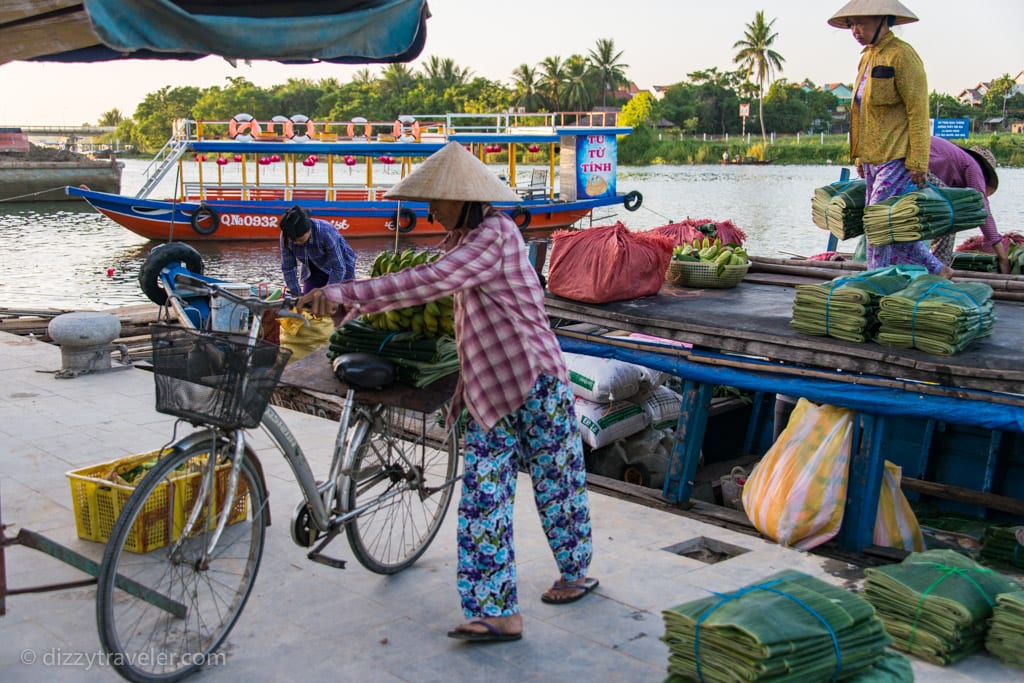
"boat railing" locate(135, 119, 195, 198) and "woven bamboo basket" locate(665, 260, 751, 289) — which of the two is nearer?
"woven bamboo basket" locate(665, 260, 751, 289)

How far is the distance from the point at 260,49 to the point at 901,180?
13.3 feet

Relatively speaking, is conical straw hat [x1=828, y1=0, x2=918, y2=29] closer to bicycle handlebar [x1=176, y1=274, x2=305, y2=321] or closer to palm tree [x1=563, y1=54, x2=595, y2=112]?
bicycle handlebar [x1=176, y1=274, x2=305, y2=321]

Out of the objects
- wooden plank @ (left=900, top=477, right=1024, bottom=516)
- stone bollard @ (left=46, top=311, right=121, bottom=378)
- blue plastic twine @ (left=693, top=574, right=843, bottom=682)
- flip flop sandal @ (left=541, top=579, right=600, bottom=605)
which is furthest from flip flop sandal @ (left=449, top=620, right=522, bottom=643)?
stone bollard @ (left=46, top=311, right=121, bottom=378)

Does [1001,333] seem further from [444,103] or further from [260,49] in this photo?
[444,103]

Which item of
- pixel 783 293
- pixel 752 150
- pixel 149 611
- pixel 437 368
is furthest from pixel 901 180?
pixel 752 150

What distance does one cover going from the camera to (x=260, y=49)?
3152mm

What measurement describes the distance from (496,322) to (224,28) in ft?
4.08

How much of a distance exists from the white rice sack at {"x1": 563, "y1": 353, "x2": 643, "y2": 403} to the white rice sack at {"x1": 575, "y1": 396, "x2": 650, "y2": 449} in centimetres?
5

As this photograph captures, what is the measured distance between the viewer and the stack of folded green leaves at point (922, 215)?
5.46 m

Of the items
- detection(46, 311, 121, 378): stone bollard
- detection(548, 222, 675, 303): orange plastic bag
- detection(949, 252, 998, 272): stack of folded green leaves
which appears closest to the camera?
detection(548, 222, 675, 303): orange plastic bag

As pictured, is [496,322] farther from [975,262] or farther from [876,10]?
[975,262]

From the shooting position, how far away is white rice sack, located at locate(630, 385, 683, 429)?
20.4 ft

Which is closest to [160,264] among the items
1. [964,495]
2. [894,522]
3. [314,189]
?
[894,522]

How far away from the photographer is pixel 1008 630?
10.9 feet
